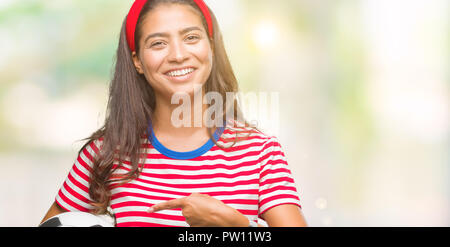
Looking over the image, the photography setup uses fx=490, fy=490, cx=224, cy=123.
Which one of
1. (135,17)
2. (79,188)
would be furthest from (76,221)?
(135,17)

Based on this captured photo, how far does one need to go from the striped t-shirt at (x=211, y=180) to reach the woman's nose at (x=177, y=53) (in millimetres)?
263

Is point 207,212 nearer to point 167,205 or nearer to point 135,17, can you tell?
point 167,205

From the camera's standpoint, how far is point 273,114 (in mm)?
1971

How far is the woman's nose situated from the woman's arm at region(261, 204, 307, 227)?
0.53m

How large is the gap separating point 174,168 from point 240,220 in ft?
0.90

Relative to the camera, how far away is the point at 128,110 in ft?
5.22

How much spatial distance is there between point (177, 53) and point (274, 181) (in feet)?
1.61

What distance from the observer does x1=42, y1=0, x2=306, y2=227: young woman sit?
1481mm

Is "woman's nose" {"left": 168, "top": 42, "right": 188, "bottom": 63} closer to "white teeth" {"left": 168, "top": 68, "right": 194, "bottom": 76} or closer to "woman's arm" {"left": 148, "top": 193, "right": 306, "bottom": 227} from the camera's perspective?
"white teeth" {"left": 168, "top": 68, "right": 194, "bottom": 76}

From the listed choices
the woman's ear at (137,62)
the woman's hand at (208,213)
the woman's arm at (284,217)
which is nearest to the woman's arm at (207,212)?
the woman's hand at (208,213)

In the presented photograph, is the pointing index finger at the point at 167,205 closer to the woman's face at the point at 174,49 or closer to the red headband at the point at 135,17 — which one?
the woman's face at the point at 174,49

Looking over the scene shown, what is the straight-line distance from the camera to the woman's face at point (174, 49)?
149cm
